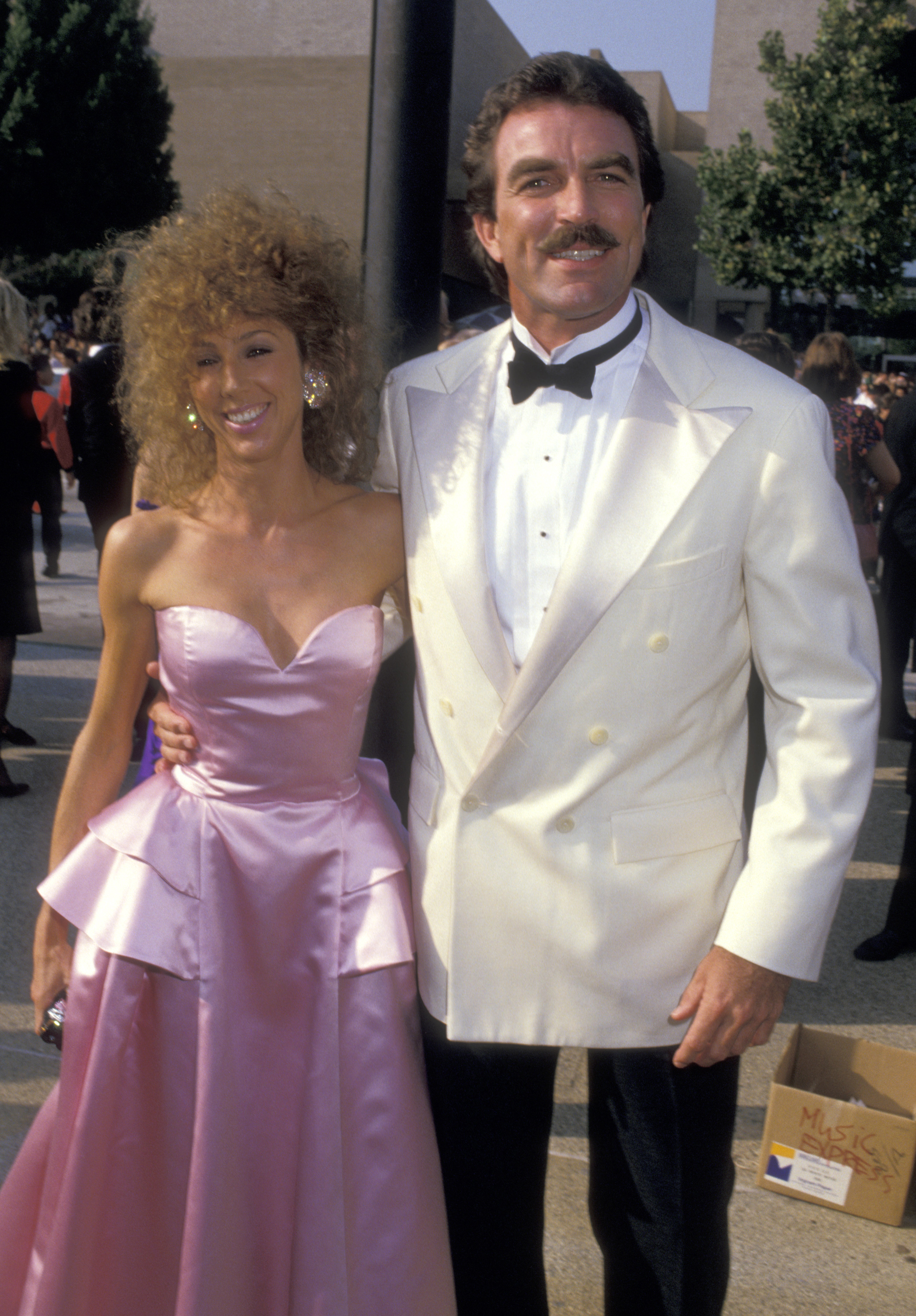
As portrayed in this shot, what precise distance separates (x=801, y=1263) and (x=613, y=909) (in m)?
1.30

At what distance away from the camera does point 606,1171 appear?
1.80 metres

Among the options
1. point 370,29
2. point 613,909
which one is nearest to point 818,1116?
point 613,909

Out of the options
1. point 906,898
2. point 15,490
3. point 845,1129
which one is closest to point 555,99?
point 845,1129

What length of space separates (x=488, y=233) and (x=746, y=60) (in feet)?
125

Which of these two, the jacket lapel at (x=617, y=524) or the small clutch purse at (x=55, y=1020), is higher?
the jacket lapel at (x=617, y=524)

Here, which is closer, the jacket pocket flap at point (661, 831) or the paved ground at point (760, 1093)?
the jacket pocket flap at point (661, 831)

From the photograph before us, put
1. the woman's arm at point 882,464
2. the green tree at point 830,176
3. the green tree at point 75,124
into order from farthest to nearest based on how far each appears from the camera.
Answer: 1. the green tree at point 75,124
2. the green tree at point 830,176
3. the woman's arm at point 882,464

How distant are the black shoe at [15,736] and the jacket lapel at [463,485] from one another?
4.18 metres

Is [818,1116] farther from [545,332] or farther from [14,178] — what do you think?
→ [14,178]

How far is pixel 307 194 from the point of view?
94.9 feet

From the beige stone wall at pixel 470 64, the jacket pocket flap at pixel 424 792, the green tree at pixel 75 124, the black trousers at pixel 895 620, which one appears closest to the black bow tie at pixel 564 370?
the jacket pocket flap at pixel 424 792

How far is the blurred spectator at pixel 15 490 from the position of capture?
479 cm

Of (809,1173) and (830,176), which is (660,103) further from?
(809,1173)

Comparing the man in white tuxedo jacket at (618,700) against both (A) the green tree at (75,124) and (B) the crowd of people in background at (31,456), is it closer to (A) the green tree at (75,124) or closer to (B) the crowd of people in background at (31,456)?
(B) the crowd of people in background at (31,456)
